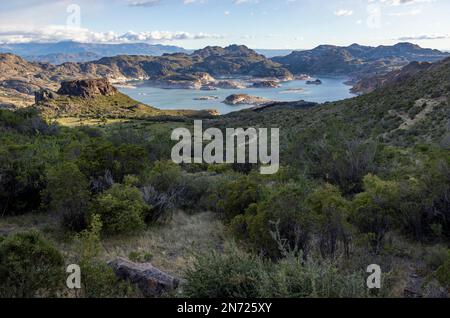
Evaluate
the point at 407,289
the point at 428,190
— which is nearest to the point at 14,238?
the point at 407,289

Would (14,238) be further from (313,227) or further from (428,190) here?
(428,190)

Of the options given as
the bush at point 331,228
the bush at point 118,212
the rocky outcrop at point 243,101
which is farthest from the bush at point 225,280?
the rocky outcrop at point 243,101

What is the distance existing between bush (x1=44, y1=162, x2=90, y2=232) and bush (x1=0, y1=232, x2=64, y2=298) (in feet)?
10.9

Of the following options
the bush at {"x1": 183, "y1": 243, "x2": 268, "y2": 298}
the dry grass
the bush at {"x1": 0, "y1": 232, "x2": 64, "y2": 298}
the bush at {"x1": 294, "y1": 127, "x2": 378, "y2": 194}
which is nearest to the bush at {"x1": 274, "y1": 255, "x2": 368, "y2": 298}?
the bush at {"x1": 183, "y1": 243, "x2": 268, "y2": 298}

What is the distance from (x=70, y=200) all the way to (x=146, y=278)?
4.57 meters

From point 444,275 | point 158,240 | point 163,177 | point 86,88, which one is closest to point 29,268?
point 158,240

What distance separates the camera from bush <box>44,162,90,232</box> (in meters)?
10.1

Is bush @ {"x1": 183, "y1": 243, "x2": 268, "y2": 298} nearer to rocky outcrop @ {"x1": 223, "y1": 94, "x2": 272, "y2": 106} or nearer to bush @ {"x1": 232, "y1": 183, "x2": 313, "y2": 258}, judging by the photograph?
bush @ {"x1": 232, "y1": 183, "x2": 313, "y2": 258}

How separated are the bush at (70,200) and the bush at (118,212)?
372mm

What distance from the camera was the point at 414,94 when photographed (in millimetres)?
37188

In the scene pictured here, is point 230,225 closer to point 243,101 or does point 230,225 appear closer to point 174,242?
point 174,242

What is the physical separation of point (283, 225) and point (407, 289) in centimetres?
294

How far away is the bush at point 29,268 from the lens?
5887 mm

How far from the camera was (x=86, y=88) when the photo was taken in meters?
139
